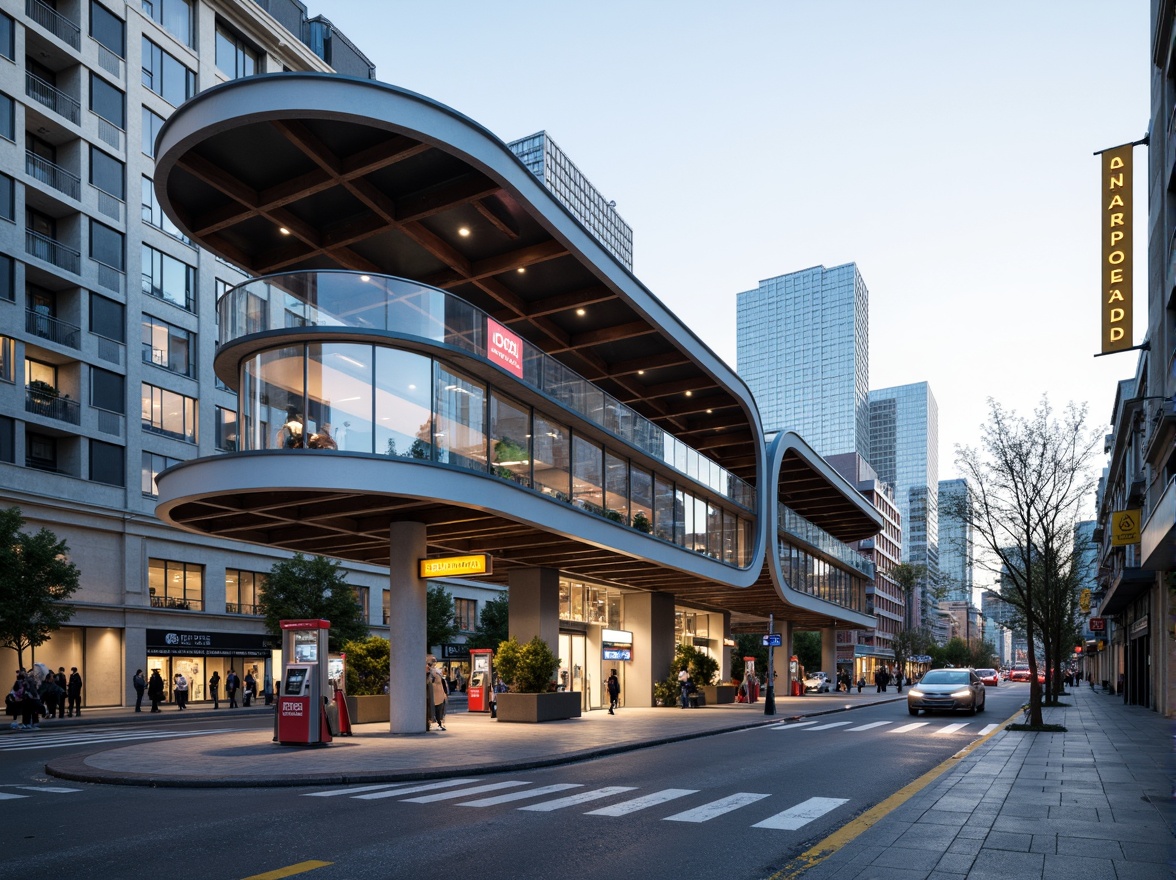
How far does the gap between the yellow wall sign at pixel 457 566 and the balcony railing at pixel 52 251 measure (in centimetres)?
2789

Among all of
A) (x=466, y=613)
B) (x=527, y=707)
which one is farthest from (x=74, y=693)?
(x=466, y=613)

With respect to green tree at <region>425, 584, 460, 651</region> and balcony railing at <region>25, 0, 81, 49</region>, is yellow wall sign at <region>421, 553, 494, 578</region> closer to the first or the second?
balcony railing at <region>25, 0, 81, 49</region>

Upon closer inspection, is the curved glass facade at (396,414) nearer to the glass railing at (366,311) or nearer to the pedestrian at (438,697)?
the glass railing at (366,311)

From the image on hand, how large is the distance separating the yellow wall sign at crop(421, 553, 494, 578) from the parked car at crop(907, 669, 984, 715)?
17.5m

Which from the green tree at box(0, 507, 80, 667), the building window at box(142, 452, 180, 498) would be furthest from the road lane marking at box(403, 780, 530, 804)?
the building window at box(142, 452, 180, 498)

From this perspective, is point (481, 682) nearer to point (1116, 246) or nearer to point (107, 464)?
point (107, 464)

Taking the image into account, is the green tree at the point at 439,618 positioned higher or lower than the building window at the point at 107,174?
lower

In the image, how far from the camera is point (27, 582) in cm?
3338

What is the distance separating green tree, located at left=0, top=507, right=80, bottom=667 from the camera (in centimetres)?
3262

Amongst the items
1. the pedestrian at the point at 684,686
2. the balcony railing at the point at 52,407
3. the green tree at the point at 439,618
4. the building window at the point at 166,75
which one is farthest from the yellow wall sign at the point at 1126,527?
the building window at the point at 166,75

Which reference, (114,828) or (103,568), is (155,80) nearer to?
(103,568)

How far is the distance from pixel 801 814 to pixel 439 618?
49.0 meters

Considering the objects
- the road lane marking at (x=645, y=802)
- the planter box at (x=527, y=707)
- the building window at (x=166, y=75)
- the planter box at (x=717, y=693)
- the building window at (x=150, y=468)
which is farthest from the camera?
the building window at (x=166, y=75)

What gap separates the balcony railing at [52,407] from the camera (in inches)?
1617
